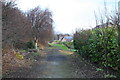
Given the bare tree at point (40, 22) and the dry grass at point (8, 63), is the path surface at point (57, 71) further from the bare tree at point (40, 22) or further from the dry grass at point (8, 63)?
the bare tree at point (40, 22)

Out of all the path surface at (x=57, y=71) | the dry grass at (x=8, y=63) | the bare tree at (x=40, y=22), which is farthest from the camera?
the bare tree at (x=40, y=22)

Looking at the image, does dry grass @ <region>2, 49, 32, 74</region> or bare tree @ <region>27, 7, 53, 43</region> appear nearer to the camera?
dry grass @ <region>2, 49, 32, 74</region>

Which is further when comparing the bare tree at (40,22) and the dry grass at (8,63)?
the bare tree at (40,22)

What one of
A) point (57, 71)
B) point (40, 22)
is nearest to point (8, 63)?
point (57, 71)

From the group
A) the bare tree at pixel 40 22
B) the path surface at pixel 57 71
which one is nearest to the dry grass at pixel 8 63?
the path surface at pixel 57 71


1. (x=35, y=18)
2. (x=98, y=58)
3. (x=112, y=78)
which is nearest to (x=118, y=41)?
(x=112, y=78)

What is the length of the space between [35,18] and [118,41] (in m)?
16.6

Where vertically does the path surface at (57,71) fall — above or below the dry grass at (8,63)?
below

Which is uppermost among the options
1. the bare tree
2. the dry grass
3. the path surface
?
the bare tree

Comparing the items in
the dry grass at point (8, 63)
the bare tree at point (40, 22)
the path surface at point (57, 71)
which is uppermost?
the bare tree at point (40, 22)

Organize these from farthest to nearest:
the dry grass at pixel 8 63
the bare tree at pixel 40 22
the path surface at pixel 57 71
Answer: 1. the bare tree at pixel 40 22
2. the dry grass at pixel 8 63
3. the path surface at pixel 57 71

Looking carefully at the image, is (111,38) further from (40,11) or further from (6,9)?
(40,11)

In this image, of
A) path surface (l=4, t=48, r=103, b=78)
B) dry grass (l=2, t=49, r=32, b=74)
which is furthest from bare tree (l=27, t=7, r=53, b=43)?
path surface (l=4, t=48, r=103, b=78)

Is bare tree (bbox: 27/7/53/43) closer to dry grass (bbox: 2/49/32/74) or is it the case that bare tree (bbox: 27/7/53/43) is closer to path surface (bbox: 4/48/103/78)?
dry grass (bbox: 2/49/32/74)
